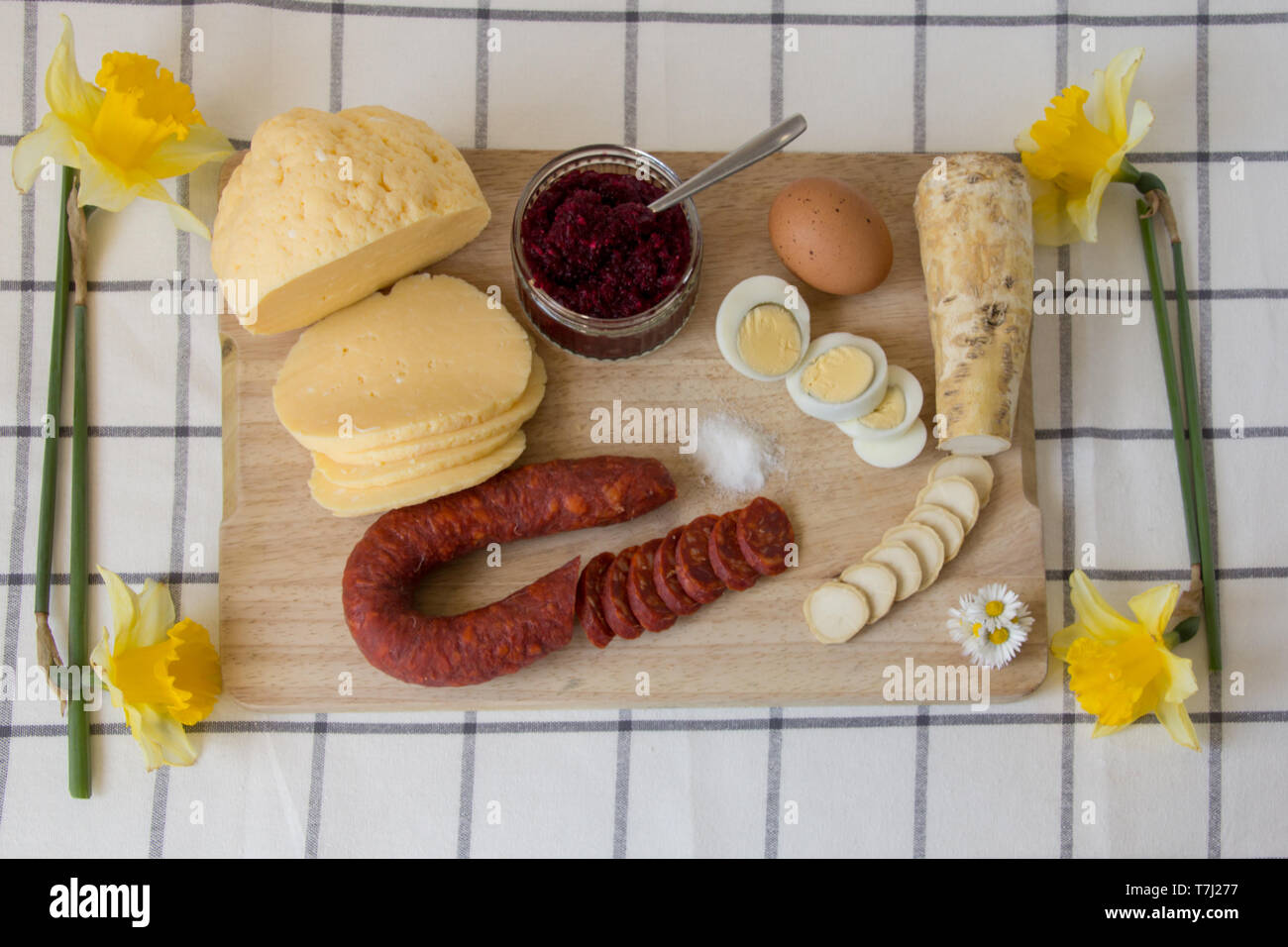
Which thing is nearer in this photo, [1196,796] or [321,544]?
[321,544]

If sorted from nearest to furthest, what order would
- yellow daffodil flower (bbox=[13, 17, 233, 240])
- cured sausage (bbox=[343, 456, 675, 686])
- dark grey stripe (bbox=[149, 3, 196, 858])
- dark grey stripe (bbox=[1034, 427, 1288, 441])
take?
1. cured sausage (bbox=[343, 456, 675, 686])
2. yellow daffodil flower (bbox=[13, 17, 233, 240])
3. dark grey stripe (bbox=[149, 3, 196, 858])
4. dark grey stripe (bbox=[1034, 427, 1288, 441])

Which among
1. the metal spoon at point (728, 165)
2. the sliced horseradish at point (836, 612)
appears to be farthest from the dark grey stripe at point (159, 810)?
the metal spoon at point (728, 165)

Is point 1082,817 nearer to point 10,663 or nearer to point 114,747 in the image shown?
point 114,747

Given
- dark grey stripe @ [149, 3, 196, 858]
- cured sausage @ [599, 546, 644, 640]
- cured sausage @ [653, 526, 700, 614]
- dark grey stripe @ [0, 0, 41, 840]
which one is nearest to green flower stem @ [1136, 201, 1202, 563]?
cured sausage @ [653, 526, 700, 614]

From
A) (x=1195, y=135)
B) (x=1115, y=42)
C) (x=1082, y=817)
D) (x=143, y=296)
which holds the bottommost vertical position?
(x=1082, y=817)

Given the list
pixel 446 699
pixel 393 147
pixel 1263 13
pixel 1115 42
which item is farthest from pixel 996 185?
pixel 446 699

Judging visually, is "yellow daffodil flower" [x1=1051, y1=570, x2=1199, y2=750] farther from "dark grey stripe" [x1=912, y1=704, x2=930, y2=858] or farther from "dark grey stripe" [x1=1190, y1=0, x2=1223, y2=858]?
"dark grey stripe" [x1=912, y1=704, x2=930, y2=858]

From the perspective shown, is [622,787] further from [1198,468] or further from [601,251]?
[1198,468]
